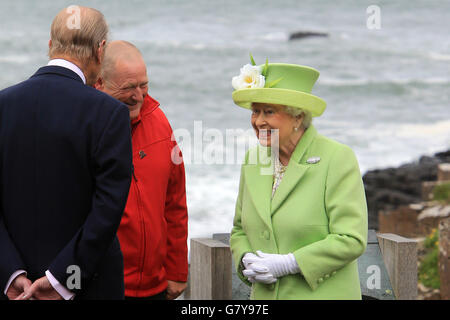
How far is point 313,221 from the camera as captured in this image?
8.90 feet

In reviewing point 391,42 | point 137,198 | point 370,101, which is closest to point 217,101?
point 370,101

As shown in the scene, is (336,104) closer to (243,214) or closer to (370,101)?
(370,101)

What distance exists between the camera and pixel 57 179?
2.40 m

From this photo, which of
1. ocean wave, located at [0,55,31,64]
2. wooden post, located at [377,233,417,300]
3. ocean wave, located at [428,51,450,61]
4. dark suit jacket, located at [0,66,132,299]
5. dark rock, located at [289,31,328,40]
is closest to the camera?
dark suit jacket, located at [0,66,132,299]

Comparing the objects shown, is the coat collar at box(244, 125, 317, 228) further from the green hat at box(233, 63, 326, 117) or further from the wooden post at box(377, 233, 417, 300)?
the wooden post at box(377, 233, 417, 300)

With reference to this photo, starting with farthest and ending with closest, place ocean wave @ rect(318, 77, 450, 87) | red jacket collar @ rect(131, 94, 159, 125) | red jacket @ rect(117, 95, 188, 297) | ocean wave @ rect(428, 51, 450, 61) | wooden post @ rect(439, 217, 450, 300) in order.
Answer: ocean wave @ rect(428, 51, 450, 61), ocean wave @ rect(318, 77, 450, 87), wooden post @ rect(439, 217, 450, 300), red jacket collar @ rect(131, 94, 159, 125), red jacket @ rect(117, 95, 188, 297)

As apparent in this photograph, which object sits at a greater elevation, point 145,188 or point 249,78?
point 249,78

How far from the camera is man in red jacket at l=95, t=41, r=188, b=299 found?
3.04 meters

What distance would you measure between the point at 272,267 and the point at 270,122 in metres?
0.53

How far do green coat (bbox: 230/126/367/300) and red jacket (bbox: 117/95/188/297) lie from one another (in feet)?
1.36

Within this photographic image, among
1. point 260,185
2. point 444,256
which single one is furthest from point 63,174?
point 444,256

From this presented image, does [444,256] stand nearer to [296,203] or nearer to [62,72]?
[296,203]

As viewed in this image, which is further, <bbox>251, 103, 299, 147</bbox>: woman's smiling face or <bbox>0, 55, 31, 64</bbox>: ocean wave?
<bbox>0, 55, 31, 64</bbox>: ocean wave

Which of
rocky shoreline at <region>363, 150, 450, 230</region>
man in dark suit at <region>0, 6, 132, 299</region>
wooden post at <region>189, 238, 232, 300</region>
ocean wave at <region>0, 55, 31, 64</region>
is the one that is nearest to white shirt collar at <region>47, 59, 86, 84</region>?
man in dark suit at <region>0, 6, 132, 299</region>
